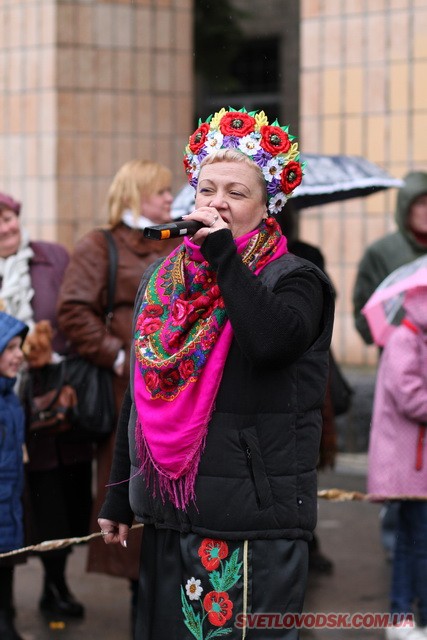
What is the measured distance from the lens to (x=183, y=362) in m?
3.66

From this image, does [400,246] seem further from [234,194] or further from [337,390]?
[234,194]

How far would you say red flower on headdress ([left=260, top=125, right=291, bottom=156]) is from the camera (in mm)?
3789

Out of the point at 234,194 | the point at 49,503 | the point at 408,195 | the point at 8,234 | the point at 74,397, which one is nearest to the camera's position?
the point at 234,194

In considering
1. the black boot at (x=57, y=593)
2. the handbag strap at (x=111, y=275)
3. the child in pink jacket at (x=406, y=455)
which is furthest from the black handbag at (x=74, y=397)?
the child in pink jacket at (x=406, y=455)

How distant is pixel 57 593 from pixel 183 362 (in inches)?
124

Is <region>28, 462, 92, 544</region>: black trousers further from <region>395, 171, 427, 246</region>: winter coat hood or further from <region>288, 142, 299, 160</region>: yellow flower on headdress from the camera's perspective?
<region>288, 142, 299, 160</region>: yellow flower on headdress

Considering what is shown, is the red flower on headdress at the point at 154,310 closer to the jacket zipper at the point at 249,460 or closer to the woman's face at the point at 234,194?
the woman's face at the point at 234,194

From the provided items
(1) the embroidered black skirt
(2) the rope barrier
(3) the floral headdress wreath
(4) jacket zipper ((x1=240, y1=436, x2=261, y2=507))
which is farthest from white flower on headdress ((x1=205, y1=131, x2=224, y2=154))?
(2) the rope barrier

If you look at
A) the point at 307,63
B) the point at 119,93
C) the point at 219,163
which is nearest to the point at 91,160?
the point at 119,93

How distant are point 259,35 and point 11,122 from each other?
6265 mm

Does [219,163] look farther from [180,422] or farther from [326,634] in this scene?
[326,634]

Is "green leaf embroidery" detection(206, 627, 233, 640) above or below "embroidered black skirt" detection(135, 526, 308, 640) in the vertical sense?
below

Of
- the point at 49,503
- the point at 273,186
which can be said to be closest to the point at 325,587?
the point at 49,503

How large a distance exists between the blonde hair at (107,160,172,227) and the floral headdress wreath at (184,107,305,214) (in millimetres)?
2430
